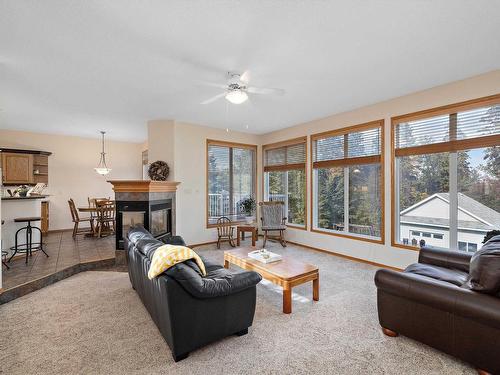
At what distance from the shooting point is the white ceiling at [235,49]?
209 cm

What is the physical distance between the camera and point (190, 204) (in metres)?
5.69

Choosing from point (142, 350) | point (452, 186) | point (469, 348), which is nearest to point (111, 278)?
point (142, 350)

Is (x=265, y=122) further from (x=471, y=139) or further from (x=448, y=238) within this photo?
(x=448, y=238)

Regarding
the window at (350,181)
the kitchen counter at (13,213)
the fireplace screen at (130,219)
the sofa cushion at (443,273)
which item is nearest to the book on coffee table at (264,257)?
the sofa cushion at (443,273)

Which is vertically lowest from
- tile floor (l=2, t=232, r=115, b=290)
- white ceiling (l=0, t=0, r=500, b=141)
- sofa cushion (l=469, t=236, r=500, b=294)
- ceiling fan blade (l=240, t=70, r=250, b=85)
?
tile floor (l=2, t=232, r=115, b=290)

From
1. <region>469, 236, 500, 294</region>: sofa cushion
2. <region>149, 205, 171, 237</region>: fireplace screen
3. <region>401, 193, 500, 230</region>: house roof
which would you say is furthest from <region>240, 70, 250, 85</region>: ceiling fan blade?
<region>401, 193, 500, 230</region>: house roof

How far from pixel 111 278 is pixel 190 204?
2241 millimetres

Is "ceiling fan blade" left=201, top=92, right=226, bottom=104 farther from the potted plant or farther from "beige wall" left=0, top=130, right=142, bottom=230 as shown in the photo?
"beige wall" left=0, top=130, right=142, bottom=230

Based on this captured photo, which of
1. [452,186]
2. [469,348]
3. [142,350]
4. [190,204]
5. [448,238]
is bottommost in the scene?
[142,350]

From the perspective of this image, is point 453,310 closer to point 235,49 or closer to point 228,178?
point 235,49

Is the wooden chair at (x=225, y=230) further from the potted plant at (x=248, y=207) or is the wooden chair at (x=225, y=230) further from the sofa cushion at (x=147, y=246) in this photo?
the sofa cushion at (x=147, y=246)

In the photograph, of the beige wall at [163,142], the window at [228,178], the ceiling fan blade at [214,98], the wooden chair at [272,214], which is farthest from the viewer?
the window at [228,178]

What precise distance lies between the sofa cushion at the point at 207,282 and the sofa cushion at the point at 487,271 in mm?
1720

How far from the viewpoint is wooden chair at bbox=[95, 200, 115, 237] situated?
5.93 meters
